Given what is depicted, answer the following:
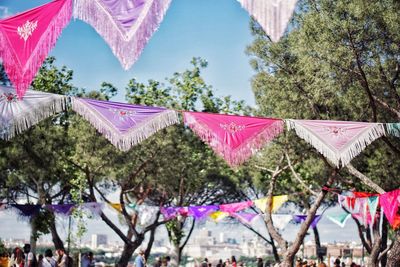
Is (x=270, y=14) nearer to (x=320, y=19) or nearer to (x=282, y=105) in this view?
(x=320, y=19)

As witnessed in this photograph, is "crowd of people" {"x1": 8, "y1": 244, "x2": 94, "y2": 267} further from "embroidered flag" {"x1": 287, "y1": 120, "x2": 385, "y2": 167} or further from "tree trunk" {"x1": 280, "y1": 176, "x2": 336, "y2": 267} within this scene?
"tree trunk" {"x1": 280, "y1": 176, "x2": 336, "y2": 267}

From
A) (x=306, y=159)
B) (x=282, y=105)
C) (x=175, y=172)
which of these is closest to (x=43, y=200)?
(x=175, y=172)

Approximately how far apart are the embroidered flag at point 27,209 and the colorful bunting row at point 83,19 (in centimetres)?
1624

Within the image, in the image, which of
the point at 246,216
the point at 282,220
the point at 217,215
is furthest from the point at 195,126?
the point at 282,220

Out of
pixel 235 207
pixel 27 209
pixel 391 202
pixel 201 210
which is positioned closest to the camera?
pixel 391 202

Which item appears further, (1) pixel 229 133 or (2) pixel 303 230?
(2) pixel 303 230

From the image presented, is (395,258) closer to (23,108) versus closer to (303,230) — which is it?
(303,230)

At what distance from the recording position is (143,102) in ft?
90.8

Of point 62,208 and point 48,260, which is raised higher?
point 62,208

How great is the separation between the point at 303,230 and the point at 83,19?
43.6 ft

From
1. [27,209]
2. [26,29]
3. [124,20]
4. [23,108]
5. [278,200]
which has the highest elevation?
[26,29]

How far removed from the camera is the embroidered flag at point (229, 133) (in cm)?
1288

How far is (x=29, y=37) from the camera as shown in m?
9.46

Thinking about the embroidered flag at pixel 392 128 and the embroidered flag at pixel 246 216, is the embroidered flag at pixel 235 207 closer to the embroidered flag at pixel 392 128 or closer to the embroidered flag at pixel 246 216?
the embroidered flag at pixel 246 216
